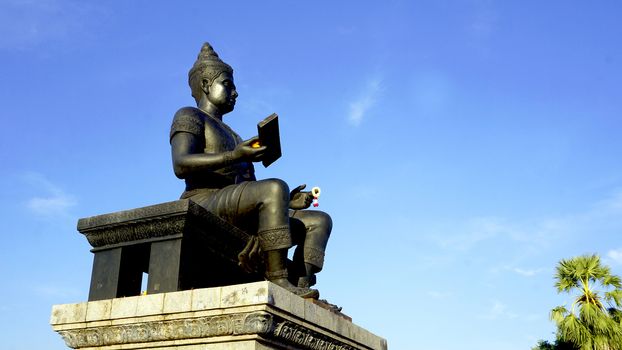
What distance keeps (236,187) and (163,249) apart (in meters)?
0.96

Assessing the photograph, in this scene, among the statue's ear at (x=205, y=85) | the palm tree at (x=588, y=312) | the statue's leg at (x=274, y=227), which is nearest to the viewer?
the statue's leg at (x=274, y=227)

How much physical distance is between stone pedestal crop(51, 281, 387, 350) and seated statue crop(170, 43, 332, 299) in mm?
469

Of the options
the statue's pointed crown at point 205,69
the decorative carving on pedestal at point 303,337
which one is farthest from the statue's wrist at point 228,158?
the decorative carving on pedestal at point 303,337

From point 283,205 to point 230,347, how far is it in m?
1.50

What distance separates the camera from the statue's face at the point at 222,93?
7.72 m

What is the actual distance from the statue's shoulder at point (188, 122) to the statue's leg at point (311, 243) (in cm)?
140

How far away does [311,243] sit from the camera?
707cm

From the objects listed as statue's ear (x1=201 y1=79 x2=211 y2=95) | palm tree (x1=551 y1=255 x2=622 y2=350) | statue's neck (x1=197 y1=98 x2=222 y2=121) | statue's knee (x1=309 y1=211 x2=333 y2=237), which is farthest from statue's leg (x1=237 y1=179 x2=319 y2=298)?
palm tree (x1=551 y1=255 x2=622 y2=350)

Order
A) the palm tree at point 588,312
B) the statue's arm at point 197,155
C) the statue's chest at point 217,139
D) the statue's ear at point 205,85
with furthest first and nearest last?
1. the palm tree at point 588,312
2. the statue's ear at point 205,85
3. the statue's chest at point 217,139
4. the statue's arm at point 197,155

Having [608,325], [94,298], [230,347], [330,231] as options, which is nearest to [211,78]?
[330,231]

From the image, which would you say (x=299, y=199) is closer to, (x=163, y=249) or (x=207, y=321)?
(x=163, y=249)

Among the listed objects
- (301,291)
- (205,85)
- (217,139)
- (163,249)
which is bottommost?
(301,291)

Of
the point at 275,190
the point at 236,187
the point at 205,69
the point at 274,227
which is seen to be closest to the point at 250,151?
the point at 236,187

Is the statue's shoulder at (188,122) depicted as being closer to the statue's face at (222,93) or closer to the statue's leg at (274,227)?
the statue's face at (222,93)
